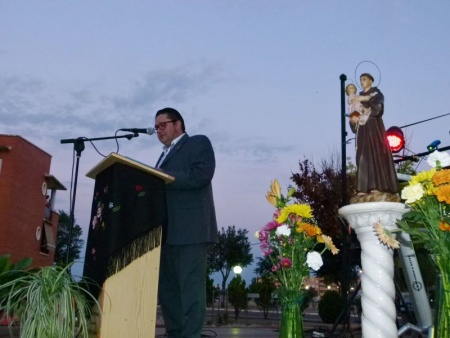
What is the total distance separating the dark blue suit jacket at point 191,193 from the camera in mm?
3027

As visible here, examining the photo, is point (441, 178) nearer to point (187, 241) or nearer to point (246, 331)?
point (187, 241)

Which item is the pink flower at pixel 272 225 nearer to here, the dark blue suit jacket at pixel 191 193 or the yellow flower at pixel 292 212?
the yellow flower at pixel 292 212

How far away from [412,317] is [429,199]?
2908 millimetres

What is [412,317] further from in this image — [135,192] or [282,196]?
[135,192]

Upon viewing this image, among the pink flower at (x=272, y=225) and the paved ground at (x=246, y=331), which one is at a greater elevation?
the pink flower at (x=272, y=225)

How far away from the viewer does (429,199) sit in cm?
209

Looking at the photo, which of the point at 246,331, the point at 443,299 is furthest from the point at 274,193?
the point at 246,331

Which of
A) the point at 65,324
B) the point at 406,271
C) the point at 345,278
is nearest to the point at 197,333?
the point at 65,324

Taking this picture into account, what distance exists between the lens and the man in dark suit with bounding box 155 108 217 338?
297 cm

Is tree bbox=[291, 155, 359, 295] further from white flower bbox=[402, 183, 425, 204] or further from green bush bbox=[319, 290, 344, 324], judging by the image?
white flower bbox=[402, 183, 425, 204]

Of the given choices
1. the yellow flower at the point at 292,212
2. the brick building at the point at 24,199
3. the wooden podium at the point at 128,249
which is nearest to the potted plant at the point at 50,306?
the wooden podium at the point at 128,249

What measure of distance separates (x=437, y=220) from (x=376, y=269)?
77 cm

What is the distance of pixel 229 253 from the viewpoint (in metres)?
36.1

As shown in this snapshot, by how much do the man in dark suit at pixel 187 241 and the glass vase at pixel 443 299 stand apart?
1.44 m
